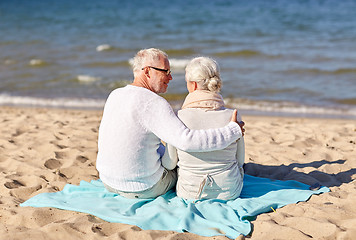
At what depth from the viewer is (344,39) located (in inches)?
595

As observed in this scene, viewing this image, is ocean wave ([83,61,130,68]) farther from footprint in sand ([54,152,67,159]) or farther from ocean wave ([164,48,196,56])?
footprint in sand ([54,152,67,159])

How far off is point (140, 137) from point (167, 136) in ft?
0.79

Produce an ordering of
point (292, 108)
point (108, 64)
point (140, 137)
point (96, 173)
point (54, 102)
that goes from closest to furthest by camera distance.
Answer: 1. point (140, 137)
2. point (96, 173)
3. point (292, 108)
4. point (54, 102)
5. point (108, 64)

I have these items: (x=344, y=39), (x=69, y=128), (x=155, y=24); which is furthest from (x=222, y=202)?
(x=155, y=24)

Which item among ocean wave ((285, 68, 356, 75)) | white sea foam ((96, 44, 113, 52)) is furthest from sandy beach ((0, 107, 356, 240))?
white sea foam ((96, 44, 113, 52))

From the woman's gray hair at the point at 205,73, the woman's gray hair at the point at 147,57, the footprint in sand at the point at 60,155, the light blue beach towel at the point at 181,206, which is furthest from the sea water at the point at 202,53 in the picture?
the woman's gray hair at the point at 147,57

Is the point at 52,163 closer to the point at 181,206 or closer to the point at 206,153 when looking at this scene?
the point at 181,206

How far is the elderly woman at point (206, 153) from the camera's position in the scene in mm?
3357

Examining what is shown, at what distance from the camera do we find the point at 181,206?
11.5 ft

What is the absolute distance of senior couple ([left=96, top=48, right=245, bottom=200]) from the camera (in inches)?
128

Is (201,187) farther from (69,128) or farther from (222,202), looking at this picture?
(69,128)

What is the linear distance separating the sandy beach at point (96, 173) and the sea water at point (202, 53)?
2076mm

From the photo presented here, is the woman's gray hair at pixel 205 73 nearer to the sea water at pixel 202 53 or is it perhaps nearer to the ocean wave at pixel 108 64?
the sea water at pixel 202 53

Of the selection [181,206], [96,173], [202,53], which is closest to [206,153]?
[181,206]
